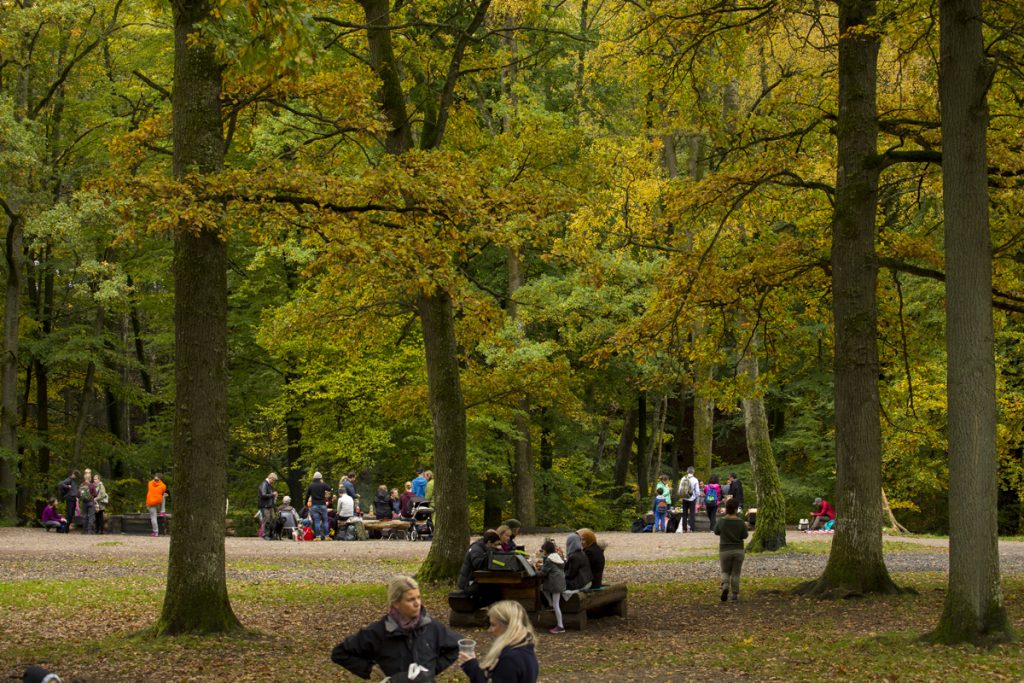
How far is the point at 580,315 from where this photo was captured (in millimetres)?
30625

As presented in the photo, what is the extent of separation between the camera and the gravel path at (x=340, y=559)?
21.1m

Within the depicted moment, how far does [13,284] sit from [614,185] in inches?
832

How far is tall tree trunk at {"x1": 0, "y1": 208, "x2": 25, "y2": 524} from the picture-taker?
36500 mm

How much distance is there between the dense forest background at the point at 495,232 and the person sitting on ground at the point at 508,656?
507cm

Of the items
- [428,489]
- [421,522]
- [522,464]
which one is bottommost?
[421,522]

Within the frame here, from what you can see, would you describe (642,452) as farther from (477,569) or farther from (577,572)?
(477,569)

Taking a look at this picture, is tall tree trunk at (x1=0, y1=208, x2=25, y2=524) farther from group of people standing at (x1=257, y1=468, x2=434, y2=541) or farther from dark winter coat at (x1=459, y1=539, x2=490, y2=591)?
dark winter coat at (x1=459, y1=539, x2=490, y2=591)

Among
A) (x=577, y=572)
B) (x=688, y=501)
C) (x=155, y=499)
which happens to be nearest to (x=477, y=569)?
(x=577, y=572)

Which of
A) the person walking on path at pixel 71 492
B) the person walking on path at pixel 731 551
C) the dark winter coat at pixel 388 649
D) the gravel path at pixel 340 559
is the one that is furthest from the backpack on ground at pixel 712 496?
the dark winter coat at pixel 388 649

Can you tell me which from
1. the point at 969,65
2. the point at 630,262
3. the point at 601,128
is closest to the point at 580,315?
the point at 630,262

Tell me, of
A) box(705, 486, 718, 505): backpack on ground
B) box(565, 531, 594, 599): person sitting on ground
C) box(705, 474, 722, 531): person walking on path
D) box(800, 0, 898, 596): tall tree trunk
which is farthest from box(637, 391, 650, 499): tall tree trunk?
box(565, 531, 594, 599): person sitting on ground

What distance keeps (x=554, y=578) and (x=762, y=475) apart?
10.3m

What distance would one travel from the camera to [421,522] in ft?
109

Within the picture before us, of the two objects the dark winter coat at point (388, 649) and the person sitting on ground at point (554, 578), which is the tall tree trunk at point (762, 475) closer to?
the person sitting on ground at point (554, 578)
